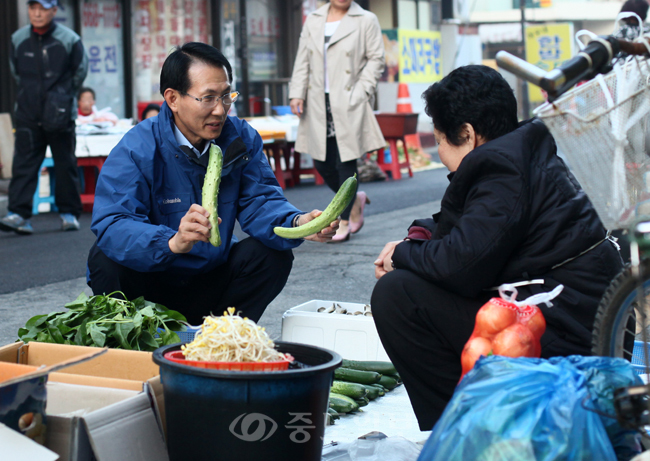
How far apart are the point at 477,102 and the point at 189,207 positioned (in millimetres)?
1347

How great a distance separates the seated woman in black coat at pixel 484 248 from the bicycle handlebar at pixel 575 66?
0.53 m

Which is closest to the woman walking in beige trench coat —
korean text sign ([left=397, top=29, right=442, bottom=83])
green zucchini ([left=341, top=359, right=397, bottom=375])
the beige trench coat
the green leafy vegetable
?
the beige trench coat

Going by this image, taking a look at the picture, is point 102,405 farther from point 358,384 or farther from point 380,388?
point 380,388

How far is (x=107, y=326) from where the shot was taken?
2.91m

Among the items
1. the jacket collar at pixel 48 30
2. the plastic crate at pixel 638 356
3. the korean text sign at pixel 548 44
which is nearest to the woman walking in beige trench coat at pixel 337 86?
the jacket collar at pixel 48 30

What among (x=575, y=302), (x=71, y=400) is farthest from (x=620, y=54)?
(x=71, y=400)

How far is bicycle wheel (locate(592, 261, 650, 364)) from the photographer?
6.75 ft

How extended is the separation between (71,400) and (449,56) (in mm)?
20939

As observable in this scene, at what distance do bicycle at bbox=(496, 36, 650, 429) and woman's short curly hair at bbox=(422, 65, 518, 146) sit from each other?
613 millimetres

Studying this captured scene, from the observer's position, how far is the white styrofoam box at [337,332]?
355 cm

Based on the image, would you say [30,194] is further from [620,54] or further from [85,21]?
[620,54]

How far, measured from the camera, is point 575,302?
2510 millimetres

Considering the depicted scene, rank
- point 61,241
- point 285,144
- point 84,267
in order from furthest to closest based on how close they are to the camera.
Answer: point 285,144, point 61,241, point 84,267

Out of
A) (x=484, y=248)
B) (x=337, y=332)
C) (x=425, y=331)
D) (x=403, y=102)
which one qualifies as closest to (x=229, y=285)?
(x=337, y=332)
